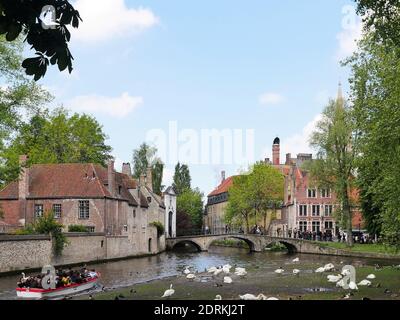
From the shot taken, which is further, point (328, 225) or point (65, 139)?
point (328, 225)

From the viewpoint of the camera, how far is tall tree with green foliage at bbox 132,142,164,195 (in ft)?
Answer: 278

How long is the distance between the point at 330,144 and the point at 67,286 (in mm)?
31721

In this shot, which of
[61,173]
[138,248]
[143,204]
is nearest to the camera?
[61,173]

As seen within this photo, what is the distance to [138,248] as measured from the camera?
52719 mm

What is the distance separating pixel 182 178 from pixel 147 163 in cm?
1943

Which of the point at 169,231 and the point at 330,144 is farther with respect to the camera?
the point at 169,231

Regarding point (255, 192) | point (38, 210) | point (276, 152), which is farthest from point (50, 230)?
point (276, 152)

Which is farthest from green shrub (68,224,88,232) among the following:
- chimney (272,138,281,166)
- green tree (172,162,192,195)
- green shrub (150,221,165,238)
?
chimney (272,138,281,166)

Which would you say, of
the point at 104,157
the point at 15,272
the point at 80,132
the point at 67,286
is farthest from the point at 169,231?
the point at 67,286

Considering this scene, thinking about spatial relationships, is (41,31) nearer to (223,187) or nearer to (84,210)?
(84,210)

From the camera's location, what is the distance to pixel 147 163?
3423 inches
